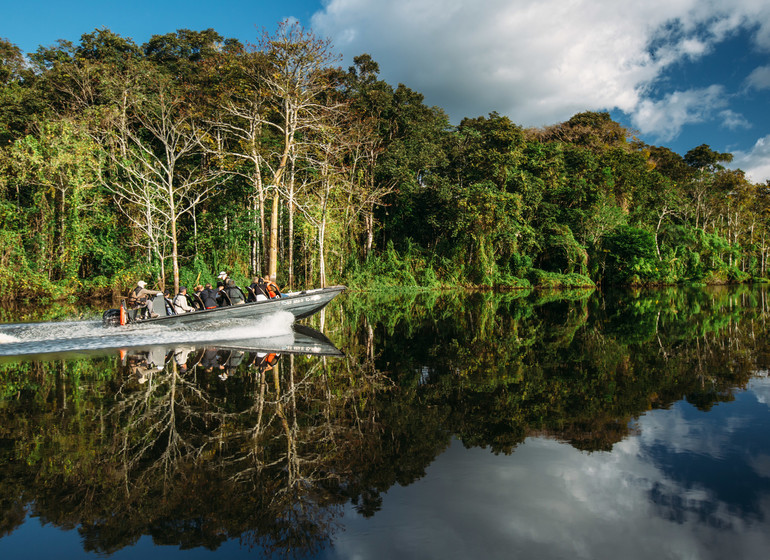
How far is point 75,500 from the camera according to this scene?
3.97 metres

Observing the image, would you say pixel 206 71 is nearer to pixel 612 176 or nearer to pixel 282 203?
pixel 282 203

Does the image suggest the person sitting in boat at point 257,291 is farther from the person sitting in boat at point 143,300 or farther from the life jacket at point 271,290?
A: the person sitting in boat at point 143,300

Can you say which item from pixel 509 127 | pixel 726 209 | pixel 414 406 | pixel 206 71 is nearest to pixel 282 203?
pixel 206 71

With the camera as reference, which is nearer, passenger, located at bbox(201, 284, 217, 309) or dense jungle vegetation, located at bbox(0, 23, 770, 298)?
passenger, located at bbox(201, 284, 217, 309)

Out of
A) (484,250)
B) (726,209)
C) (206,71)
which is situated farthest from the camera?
(726,209)

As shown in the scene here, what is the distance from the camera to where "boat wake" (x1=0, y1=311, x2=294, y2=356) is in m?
11.3

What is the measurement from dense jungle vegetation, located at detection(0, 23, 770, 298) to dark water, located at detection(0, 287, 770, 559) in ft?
49.6

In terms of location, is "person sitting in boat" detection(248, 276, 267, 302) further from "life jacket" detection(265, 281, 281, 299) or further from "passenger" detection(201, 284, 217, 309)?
"passenger" detection(201, 284, 217, 309)

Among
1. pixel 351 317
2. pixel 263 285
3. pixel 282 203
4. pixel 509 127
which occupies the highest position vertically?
pixel 509 127

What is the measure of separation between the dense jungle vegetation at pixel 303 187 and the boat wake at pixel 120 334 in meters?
9.03

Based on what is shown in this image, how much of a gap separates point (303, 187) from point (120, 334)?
56.3 feet

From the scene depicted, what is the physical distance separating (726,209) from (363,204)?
37.4m

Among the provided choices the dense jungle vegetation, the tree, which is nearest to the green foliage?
the dense jungle vegetation

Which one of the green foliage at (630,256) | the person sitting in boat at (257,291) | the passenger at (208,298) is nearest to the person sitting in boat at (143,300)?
the passenger at (208,298)
